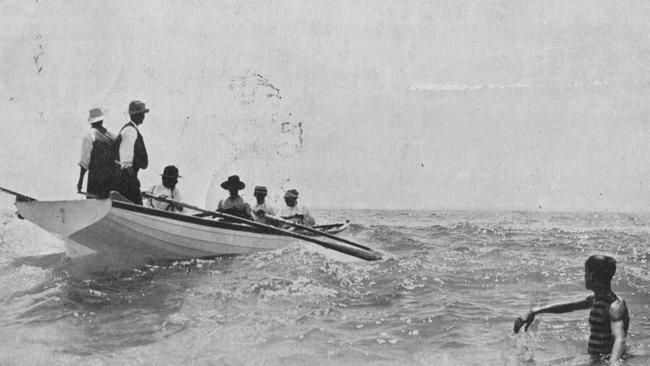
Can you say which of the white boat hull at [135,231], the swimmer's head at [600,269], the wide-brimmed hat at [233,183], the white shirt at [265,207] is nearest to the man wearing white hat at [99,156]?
the white boat hull at [135,231]

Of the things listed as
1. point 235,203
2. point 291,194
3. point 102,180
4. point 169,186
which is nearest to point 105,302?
point 102,180

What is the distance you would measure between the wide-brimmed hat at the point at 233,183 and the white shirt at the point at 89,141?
2.98 meters

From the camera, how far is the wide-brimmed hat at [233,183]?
12.4m

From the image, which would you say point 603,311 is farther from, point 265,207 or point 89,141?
point 265,207

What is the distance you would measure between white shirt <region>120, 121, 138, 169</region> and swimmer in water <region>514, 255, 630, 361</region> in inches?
267

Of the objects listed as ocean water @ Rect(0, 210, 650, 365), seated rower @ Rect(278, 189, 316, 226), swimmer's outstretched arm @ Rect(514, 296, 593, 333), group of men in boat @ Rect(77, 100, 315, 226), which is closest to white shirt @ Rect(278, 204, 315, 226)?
seated rower @ Rect(278, 189, 316, 226)

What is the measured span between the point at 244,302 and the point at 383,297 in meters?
2.07

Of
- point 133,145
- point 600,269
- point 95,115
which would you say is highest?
point 95,115

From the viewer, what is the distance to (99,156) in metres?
9.79

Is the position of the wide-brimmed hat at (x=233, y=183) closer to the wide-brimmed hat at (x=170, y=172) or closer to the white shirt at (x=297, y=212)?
the wide-brimmed hat at (x=170, y=172)

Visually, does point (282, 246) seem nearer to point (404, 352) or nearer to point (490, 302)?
point (490, 302)

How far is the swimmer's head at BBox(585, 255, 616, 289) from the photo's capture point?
4.91 metres

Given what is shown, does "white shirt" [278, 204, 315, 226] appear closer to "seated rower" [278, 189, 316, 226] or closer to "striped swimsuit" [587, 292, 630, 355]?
"seated rower" [278, 189, 316, 226]

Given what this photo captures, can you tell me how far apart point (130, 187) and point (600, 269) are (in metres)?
7.65
